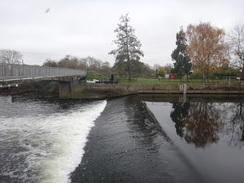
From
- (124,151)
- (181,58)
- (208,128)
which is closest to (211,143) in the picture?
(208,128)

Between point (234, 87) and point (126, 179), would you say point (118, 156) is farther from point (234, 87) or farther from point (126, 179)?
point (234, 87)

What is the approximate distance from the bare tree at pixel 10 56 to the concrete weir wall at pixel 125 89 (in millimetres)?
44412

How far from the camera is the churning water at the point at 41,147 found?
6887mm

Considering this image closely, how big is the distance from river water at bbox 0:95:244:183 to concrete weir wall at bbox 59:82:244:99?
14.1 meters

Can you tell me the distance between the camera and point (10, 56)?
61156 millimetres

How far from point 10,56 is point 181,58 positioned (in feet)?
194

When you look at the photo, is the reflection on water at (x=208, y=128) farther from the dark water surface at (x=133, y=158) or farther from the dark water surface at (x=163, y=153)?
the dark water surface at (x=133, y=158)

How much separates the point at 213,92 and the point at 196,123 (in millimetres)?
21004

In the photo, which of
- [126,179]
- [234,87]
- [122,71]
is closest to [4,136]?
[126,179]

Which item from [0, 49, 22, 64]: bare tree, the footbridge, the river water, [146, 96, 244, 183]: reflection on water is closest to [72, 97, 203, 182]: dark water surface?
the river water

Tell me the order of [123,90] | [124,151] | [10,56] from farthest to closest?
1. [10,56]
2. [123,90]
3. [124,151]

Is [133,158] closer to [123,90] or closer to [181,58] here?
[123,90]

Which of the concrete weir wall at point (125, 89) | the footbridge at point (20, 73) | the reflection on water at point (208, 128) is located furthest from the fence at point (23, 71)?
the reflection on water at point (208, 128)

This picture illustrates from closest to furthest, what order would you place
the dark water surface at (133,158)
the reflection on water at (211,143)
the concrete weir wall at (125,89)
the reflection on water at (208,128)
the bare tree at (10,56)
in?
the dark water surface at (133,158) → the reflection on water at (211,143) → the reflection on water at (208,128) → the concrete weir wall at (125,89) → the bare tree at (10,56)
